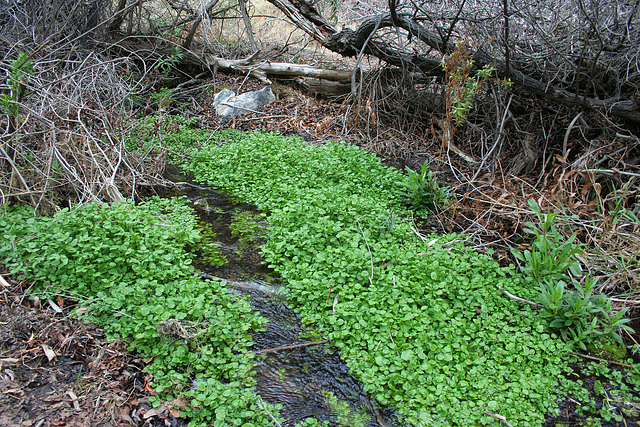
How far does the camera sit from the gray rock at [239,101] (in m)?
8.73

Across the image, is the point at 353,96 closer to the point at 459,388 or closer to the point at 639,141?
the point at 639,141

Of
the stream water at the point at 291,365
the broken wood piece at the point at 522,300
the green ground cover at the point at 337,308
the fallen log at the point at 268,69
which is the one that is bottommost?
the stream water at the point at 291,365

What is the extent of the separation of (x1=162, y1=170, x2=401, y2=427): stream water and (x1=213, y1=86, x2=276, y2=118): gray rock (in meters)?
4.74

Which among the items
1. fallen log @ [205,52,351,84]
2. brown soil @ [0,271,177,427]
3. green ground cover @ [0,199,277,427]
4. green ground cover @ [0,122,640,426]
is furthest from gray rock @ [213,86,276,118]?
brown soil @ [0,271,177,427]

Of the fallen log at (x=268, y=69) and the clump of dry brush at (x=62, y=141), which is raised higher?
the fallen log at (x=268, y=69)

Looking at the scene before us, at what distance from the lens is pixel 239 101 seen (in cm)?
888

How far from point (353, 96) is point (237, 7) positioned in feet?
15.1

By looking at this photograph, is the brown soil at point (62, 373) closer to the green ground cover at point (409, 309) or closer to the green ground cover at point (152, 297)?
the green ground cover at point (152, 297)

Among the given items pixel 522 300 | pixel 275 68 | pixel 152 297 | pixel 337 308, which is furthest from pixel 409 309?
pixel 275 68

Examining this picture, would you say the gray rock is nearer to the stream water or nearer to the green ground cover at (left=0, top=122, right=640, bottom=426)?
the green ground cover at (left=0, top=122, right=640, bottom=426)

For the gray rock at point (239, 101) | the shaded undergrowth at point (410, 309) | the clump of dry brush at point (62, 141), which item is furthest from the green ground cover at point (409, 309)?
the gray rock at point (239, 101)

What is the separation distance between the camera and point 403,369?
324 cm

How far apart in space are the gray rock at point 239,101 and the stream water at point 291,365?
4.74m

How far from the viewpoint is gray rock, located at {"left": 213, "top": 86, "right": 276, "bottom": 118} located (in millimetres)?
8727
